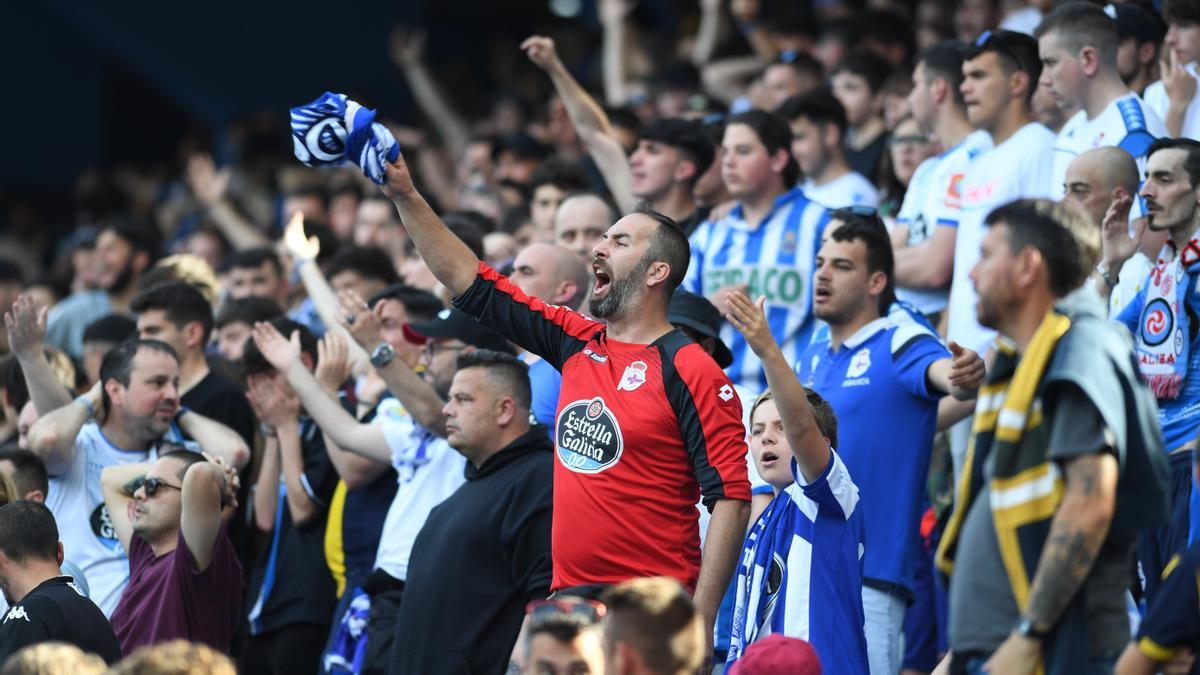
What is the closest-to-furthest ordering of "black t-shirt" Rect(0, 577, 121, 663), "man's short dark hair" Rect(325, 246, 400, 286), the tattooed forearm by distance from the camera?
the tattooed forearm, "black t-shirt" Rect(0, 577, 121, 663), "man's short dark hair" Rect(325, 246, 400, 286)

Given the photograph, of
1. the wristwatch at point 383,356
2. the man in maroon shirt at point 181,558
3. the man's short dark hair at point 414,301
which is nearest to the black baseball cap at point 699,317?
the wristwatch at point 383,356

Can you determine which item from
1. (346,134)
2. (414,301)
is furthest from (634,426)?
(414,301)

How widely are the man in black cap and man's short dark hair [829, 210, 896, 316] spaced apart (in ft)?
8.69

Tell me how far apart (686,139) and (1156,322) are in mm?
3543

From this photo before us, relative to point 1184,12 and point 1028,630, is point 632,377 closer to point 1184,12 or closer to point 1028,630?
point 1028,630

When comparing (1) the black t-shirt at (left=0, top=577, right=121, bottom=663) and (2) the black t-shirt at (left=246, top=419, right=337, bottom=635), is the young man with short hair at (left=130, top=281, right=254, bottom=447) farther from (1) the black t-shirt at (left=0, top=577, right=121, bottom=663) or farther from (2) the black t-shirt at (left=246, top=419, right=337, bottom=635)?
(1) the black t-shirt at (left=0, top=577, right=121, bottom=663)

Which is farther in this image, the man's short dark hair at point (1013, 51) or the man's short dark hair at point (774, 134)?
the man's short dark hair at point (774, 134)

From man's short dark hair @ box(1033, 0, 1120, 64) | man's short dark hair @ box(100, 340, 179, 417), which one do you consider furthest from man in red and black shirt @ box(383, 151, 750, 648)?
man's short dark hair @ box(1033, 0, 1120, 64)

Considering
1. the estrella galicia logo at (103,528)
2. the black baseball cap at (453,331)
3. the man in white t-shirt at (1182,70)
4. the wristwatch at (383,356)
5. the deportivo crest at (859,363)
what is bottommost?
the estrella galicia logo at (103,528)

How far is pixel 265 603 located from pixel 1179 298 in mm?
4697

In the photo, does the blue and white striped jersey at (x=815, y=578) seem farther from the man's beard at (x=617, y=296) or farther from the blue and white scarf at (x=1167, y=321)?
the blue and white scarf at (x=1167, y=321)

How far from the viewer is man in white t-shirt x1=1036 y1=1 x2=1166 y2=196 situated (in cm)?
806

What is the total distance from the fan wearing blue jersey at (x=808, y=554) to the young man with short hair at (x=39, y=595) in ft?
8.09

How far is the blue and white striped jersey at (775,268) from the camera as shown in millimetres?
8703
